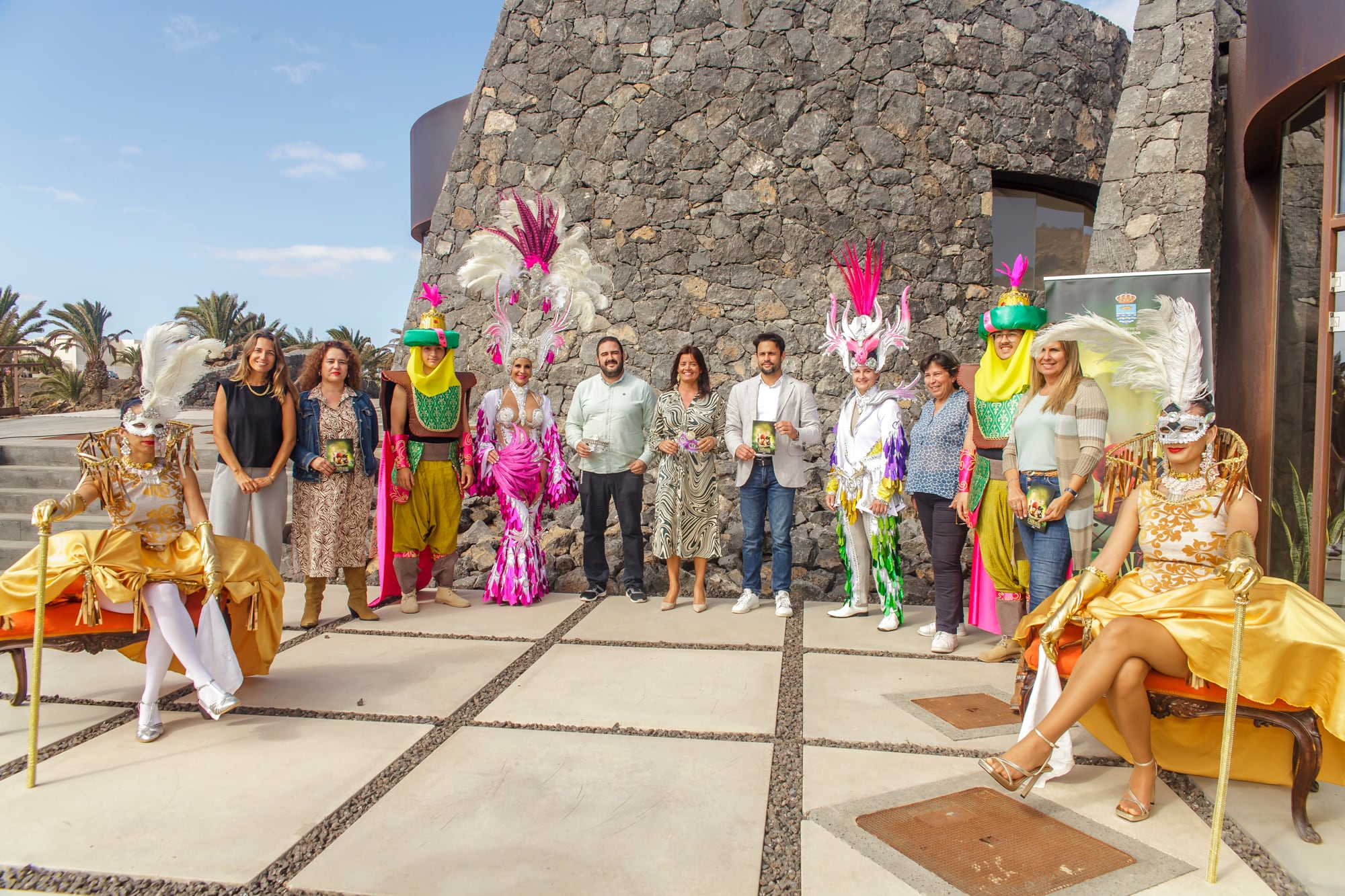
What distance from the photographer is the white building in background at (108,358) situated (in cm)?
375

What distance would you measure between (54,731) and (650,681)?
91.4 inches

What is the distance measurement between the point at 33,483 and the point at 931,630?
295 inches

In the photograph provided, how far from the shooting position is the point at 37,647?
2.79 meters

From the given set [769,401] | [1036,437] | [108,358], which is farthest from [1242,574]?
[108,358]

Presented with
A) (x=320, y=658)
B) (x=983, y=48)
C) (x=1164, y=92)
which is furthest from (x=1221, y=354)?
(x=320, y=658)

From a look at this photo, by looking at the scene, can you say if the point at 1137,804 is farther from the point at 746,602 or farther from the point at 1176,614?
the point at 746,602

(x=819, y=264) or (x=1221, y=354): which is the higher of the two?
(x=819, y=264)

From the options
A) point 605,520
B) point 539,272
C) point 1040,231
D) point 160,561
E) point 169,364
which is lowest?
point 605,520

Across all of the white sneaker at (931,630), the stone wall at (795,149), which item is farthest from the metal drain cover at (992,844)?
the stone wall at (795,149)

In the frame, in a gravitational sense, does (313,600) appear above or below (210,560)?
below

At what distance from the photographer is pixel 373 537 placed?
6738 mm

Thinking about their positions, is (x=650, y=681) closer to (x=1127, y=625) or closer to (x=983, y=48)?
(x=1127, y=625)

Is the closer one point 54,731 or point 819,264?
point 54,731

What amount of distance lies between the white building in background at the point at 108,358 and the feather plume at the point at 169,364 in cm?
8
